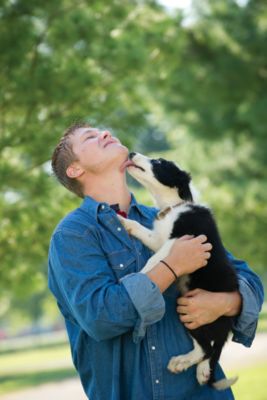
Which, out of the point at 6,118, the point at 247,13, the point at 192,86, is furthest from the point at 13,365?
the point at 6,118

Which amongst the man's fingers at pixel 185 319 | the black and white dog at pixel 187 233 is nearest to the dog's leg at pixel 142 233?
the black and white dog at pixel 187 233

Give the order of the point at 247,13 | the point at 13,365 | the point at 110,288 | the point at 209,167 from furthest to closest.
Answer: the point at 13,365
the point at 209,167
the point at 247,13
the point at 110,288

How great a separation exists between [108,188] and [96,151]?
0.66ft

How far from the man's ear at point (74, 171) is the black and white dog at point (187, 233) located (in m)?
0.37

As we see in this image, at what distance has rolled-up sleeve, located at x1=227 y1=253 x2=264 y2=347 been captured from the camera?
3266 millimetres

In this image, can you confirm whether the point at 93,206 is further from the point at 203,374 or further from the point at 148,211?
the point at 203,374

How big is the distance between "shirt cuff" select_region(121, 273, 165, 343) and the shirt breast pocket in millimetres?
247

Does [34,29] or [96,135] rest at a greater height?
[34,29]

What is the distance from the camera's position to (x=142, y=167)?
419 cm

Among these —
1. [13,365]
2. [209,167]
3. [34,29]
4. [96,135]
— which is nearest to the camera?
[96,135]

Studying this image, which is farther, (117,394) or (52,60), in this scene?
(52,60)

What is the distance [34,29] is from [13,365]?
1505cm

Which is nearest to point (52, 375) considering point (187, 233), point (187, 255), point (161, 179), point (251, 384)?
point (251, 384)

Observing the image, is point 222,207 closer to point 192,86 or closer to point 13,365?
point 192,86
